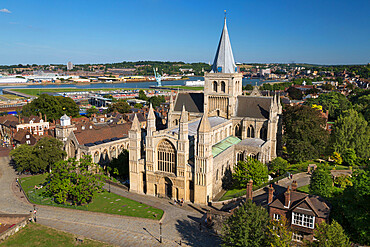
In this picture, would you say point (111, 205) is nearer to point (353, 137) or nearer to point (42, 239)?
point (42, 239)

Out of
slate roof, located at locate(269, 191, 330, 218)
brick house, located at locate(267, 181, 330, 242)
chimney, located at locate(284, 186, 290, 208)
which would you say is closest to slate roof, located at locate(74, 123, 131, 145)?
brick house, located at locate(267, 181, 330, 242)

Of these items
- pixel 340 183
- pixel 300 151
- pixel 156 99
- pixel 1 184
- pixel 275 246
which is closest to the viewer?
pixel 275 246

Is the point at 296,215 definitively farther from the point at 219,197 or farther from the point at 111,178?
the point at 111,178

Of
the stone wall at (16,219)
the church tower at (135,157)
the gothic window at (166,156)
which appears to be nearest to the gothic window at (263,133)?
the gothic window at (166,156)

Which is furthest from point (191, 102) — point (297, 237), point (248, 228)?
point (248, 228)

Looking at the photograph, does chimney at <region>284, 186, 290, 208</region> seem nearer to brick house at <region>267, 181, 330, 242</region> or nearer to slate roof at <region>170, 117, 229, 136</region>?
brick house at <region>267, 181, 330, 242</region>

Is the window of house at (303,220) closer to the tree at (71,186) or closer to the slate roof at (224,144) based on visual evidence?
the slate roof at (224,144)

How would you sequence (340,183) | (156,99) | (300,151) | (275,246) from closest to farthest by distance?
(275,246), (340,183), (300,151), (156,99)

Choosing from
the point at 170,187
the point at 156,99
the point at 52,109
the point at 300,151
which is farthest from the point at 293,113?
the point at 156,99
